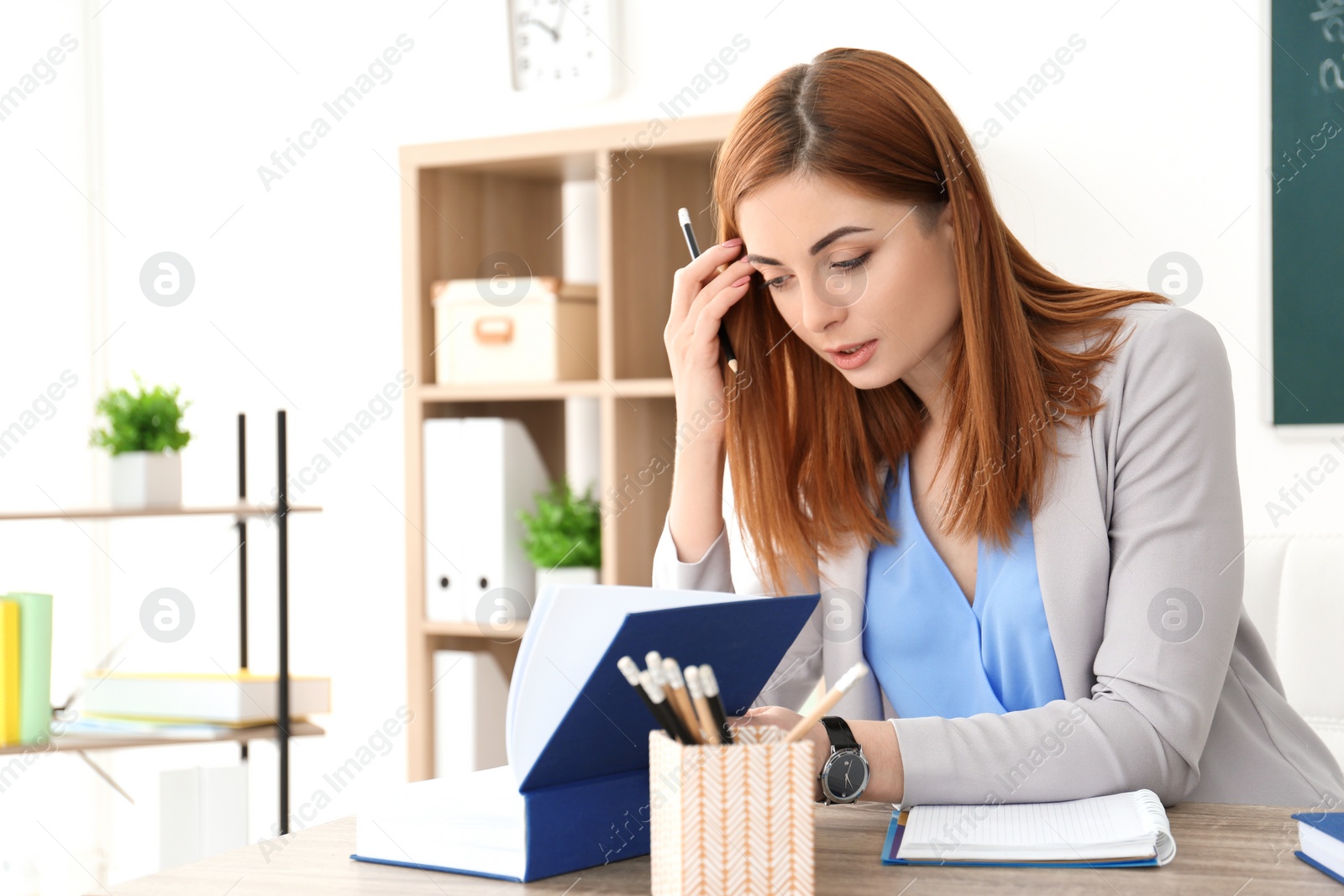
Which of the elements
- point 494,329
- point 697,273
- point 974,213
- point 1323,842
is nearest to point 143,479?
point 494,329

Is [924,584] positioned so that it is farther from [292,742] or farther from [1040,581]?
[292,742]

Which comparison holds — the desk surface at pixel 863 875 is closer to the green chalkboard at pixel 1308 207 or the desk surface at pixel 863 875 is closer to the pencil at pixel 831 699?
the pencil at pixel 831 699

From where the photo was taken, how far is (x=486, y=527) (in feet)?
8.23

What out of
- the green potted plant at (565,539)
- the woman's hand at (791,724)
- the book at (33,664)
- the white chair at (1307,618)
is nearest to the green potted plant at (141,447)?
the book at (33,664)

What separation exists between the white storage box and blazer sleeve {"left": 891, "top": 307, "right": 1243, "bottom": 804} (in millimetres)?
1446

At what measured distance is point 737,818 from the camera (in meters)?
0.71

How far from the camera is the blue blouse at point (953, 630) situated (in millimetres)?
1220

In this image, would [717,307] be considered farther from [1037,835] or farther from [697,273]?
[1037,835]

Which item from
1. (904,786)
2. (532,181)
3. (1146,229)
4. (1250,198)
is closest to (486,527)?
(532,181)

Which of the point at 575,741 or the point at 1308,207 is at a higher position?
the point at 1308,207

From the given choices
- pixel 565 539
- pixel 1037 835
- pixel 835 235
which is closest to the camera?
pixel 1037 835

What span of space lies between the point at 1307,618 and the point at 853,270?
2.71 feet

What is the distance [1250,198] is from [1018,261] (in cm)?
107

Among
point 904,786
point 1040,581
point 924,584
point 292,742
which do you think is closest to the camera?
A: point 904,786
